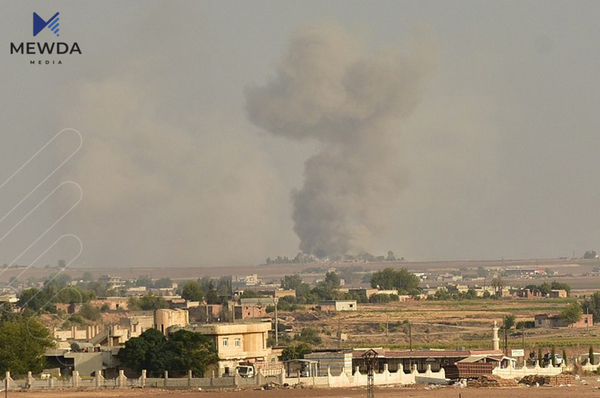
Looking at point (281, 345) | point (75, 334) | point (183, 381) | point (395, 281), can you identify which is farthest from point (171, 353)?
point (395, 281)

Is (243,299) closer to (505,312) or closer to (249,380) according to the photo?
(505,312)

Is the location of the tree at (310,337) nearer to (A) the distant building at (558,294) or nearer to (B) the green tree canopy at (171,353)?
(B) the green tree canopy at (171,353)

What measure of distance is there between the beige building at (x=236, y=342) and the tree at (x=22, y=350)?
7928mm

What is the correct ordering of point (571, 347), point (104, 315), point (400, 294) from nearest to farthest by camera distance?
point (571, 347) < point (104, 315) < point (400, 294)

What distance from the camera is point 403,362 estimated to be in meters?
66.7

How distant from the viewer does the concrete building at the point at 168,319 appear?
67562 mm

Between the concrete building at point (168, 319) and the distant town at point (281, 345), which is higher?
the concrete building at point (168, 319)

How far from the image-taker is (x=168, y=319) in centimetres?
6819

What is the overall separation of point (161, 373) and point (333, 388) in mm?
8872

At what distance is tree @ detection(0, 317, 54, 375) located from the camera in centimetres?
6212

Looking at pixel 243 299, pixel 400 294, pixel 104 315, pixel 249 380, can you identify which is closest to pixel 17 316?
pixel 104 315

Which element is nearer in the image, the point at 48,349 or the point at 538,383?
the point at 538,383

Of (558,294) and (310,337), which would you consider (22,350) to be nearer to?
(310,337)

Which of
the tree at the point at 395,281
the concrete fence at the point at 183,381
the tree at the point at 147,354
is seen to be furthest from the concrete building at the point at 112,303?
the concrete fence at the point at 183,381
